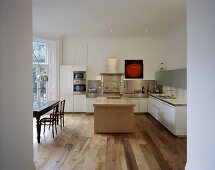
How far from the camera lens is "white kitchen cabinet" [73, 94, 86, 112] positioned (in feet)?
30.0

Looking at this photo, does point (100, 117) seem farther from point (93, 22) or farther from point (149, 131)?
point (93, 22)

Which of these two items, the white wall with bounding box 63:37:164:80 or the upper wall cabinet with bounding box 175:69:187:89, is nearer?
the upper wall cabinet with bounding box 175:69:187:89

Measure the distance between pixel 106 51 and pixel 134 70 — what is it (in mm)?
1471

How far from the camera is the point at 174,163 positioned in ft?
12.5

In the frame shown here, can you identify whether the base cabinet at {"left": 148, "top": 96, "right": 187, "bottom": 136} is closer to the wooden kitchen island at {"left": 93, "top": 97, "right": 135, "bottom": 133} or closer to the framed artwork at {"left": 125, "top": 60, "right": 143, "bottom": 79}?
the wooden kitchen island at {"left": 93, "top": 97, "right": 135, "bottom": 133}

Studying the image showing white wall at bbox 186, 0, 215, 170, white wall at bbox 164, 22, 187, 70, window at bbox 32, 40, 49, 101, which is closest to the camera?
white wall at bbox 186, 0, 215, 170

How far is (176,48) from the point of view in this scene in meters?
7.50

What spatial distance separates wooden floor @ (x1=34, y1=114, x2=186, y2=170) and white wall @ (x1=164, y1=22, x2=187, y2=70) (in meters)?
2.25

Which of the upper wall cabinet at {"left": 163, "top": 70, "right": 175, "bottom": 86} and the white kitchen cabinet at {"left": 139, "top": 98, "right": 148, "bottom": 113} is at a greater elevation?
the upper wall cabinet at {"left": 163, "top": 70, "right": 175, "bottom": 86}

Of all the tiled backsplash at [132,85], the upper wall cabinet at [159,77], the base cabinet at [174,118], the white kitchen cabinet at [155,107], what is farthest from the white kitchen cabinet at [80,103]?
the base cabinet at [174,118]

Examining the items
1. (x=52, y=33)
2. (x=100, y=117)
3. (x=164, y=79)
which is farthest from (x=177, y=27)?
(x=52, y=33)

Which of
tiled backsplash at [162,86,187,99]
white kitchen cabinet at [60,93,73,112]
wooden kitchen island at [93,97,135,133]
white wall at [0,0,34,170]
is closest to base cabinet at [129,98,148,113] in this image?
tiled backsplash at [162,86,187,99]

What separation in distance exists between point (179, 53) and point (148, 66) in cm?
249

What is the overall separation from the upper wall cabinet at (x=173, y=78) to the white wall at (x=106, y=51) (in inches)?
37.4
